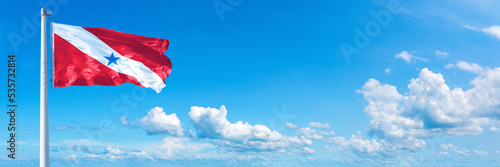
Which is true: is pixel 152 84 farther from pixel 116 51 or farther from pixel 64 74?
pixel 64 74

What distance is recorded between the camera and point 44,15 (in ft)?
80.8

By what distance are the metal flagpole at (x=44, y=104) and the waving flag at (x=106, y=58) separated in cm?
98

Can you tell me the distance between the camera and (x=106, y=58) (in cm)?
2783

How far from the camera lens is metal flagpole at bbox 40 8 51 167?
938 inches

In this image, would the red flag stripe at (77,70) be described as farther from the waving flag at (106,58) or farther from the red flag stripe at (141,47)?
the red flag stripe at (141,47)

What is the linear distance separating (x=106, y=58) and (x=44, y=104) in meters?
5.18

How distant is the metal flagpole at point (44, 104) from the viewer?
23.8 m

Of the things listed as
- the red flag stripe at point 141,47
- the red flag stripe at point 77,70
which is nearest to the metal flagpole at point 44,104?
the red flag stripe at point 77,70

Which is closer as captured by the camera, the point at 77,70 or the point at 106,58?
the point at 77,70

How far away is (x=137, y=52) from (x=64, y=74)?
16.3ft

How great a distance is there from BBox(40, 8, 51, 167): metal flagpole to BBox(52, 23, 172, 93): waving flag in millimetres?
982

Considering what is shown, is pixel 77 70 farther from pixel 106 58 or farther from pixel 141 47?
pixel 141 47

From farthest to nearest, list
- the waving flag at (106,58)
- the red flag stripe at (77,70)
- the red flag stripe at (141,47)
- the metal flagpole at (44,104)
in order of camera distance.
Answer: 1. the red flag stripe at (141,47)
2. the waving flag at (106,58)
3. the red flag stripe at (77,70)
4. the metal flagpole at (44,104)

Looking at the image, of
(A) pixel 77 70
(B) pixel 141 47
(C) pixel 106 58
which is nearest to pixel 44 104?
(A) pixel 77 70
